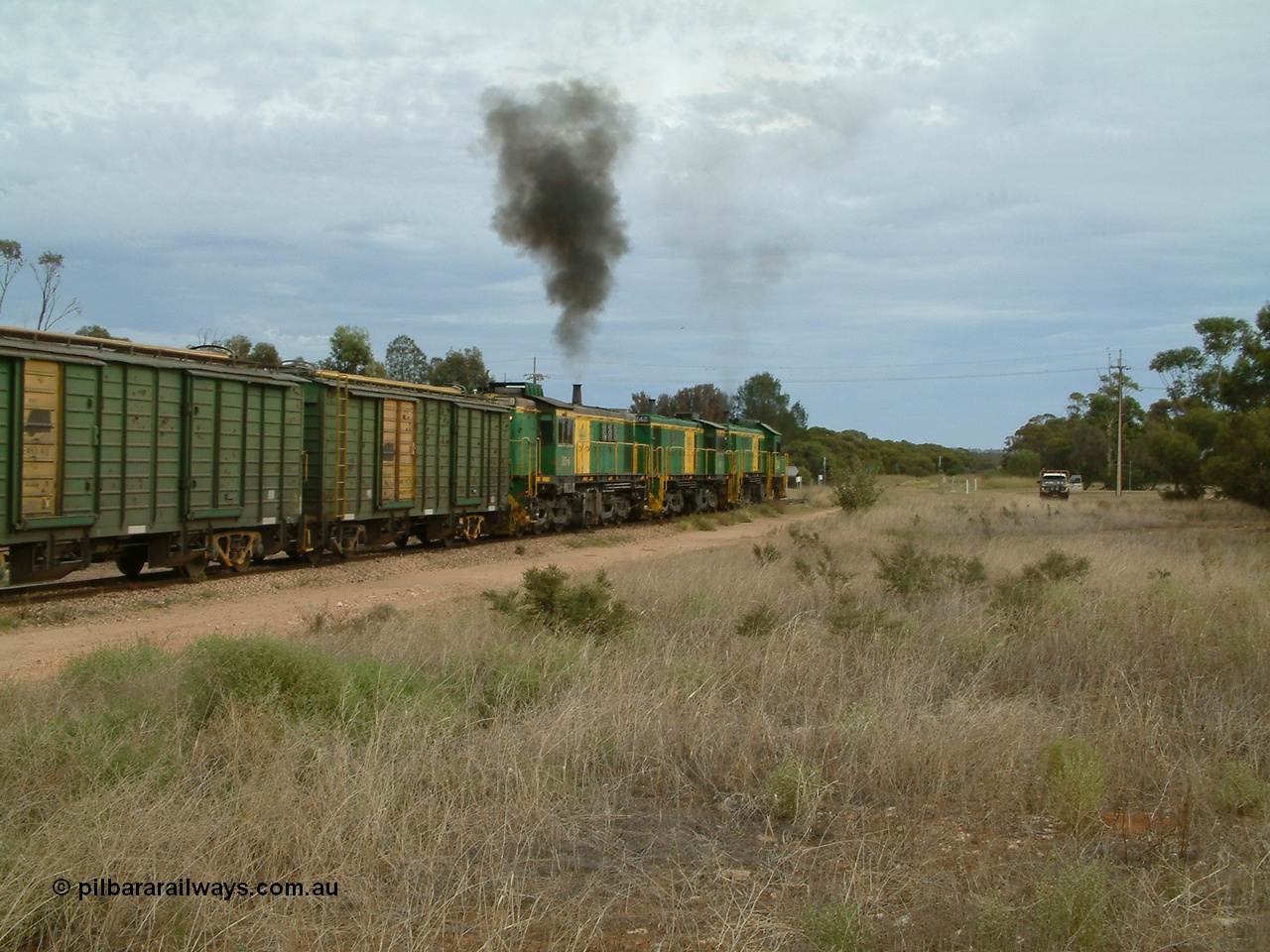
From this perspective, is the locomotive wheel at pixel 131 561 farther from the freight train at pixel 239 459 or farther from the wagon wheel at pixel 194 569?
the wagon wheel at pixel 194 569

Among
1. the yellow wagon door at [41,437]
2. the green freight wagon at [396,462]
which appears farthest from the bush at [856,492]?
the yellow wagon door at [41,437]

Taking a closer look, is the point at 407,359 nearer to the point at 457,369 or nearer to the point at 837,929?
the point at 457,369

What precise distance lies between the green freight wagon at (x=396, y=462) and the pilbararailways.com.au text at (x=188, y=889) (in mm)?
A: 13873

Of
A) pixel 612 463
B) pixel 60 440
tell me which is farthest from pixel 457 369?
pixel 60 440

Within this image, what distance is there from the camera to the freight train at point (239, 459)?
12148mm

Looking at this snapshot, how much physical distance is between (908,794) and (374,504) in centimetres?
1477

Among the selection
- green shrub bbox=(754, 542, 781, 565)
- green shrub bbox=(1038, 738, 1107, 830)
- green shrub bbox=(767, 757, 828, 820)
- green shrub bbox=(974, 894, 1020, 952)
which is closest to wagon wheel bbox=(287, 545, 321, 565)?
green shrub bbox=(754, 542, 781, 565)

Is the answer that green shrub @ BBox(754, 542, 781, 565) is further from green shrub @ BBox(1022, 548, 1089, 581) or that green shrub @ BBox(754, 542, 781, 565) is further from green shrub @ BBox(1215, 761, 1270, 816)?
green shrub @ BBox(1215, 761, 1270, 816)

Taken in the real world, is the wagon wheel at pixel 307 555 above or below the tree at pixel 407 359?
below

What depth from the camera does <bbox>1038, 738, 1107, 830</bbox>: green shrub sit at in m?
4.97

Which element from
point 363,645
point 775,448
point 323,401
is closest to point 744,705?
point 363,645

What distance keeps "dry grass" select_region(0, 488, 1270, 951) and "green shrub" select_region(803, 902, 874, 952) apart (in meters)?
0.02

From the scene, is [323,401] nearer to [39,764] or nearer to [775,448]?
[39,764]

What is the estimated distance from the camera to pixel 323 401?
17266 mm
